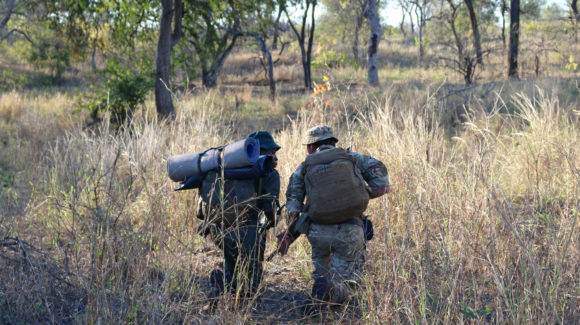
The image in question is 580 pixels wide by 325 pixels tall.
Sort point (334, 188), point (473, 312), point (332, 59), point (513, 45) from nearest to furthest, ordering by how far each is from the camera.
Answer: point (473, 312), point (334, 188), point (513, 45), point (332, 59)

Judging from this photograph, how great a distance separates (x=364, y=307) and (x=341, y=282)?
479mm

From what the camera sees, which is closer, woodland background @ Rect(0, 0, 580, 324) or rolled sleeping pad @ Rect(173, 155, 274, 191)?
woodland background @ Rect(0, 0, 580, 324)

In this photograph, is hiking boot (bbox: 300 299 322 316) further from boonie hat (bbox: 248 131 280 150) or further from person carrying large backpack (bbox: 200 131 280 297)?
boonie hat (bbox: 248 131 280 150)

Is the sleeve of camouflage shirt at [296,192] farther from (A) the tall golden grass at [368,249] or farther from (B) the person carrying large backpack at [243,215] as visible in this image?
(A) the tall golden grass at [368,249]

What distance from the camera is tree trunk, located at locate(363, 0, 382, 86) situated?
45.4 feet

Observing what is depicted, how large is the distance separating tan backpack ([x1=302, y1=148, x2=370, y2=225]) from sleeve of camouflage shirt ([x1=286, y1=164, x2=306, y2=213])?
0.44 ft

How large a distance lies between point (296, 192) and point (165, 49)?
6175mm

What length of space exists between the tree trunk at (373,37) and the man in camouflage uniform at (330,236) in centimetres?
1113

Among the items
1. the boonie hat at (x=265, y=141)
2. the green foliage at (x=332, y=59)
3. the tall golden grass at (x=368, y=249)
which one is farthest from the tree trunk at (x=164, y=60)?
the green foliage at (x=332, y=59)

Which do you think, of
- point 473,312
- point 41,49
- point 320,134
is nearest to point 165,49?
point 320,134

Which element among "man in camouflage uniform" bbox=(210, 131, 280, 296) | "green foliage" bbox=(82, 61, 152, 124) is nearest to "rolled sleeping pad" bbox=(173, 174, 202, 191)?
"man in camouflage uniform" bbox=(210, 131, 280, 296)

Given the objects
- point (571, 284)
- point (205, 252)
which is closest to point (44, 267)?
point (205, 252)

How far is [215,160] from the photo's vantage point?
318cm

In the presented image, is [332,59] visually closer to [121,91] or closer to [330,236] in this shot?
[121,91]
